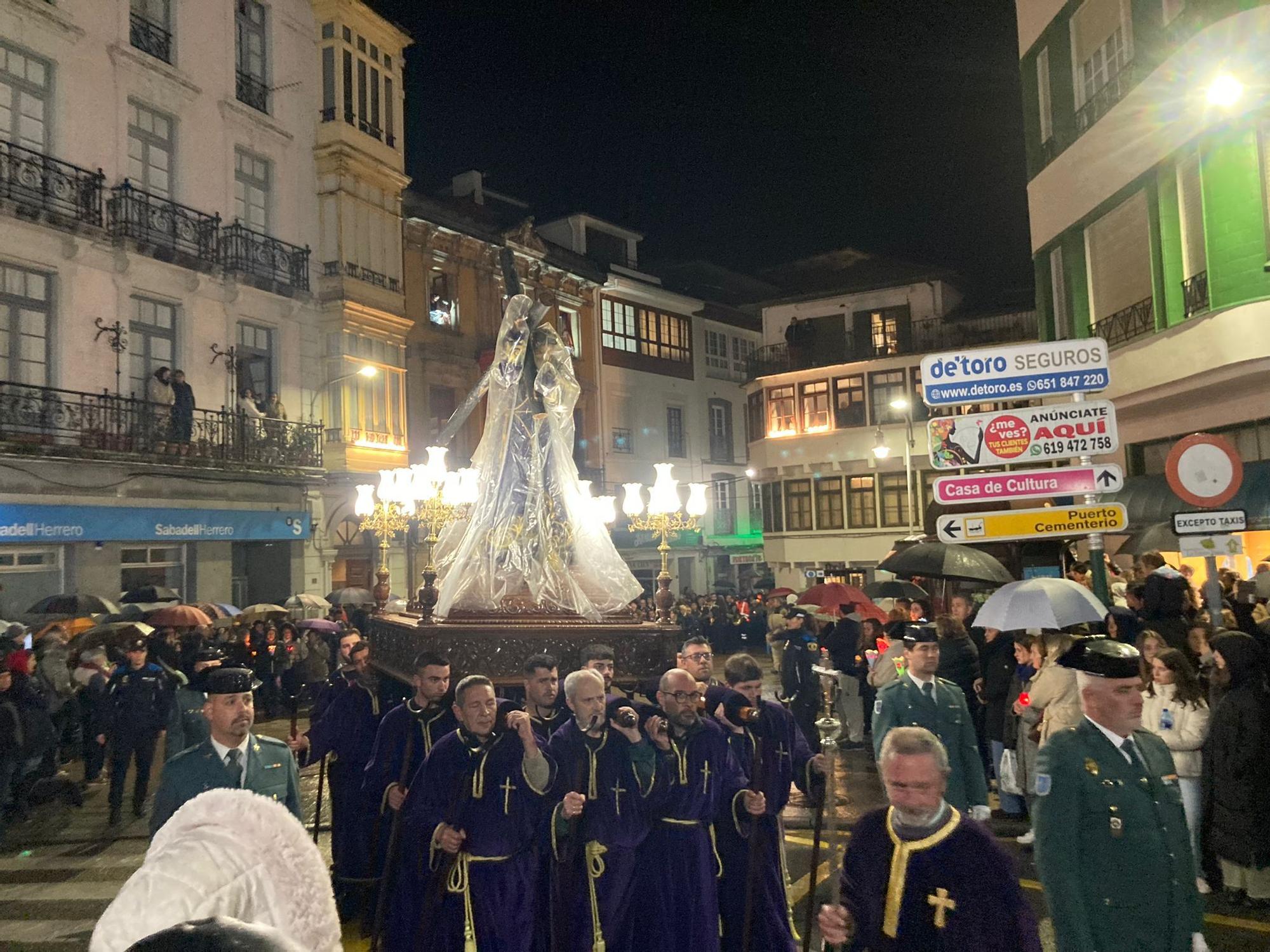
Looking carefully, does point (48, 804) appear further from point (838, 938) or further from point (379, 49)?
point (379, 49)

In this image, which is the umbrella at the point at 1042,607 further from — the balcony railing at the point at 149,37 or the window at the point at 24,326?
the balcony railing at the point at 149,37

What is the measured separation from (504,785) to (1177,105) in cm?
1293

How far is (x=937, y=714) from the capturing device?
22.6 feet

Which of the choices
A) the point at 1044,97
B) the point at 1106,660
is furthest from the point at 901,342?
the point at 1106,660

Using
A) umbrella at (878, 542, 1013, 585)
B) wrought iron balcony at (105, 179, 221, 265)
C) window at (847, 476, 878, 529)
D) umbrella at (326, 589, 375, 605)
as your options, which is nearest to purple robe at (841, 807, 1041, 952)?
umbrella at (878, 542, 1013, 585)

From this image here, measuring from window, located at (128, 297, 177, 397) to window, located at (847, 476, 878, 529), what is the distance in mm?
24427

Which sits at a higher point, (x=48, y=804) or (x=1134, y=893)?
(x=1134, y=893)

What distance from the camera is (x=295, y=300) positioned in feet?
78.5

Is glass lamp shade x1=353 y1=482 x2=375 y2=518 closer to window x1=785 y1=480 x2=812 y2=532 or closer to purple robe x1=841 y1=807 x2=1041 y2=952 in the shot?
purple robe x1=841 y1=807 x2=1041 y2=952

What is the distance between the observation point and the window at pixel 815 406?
123ft

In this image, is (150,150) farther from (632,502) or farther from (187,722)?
(187,722)

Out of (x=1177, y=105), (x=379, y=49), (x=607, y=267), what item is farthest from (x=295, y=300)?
(x=1177, y=105)

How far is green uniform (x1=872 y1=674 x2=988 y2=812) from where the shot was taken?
6.79 m

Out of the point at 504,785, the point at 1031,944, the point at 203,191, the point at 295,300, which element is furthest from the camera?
the point at 295,300
